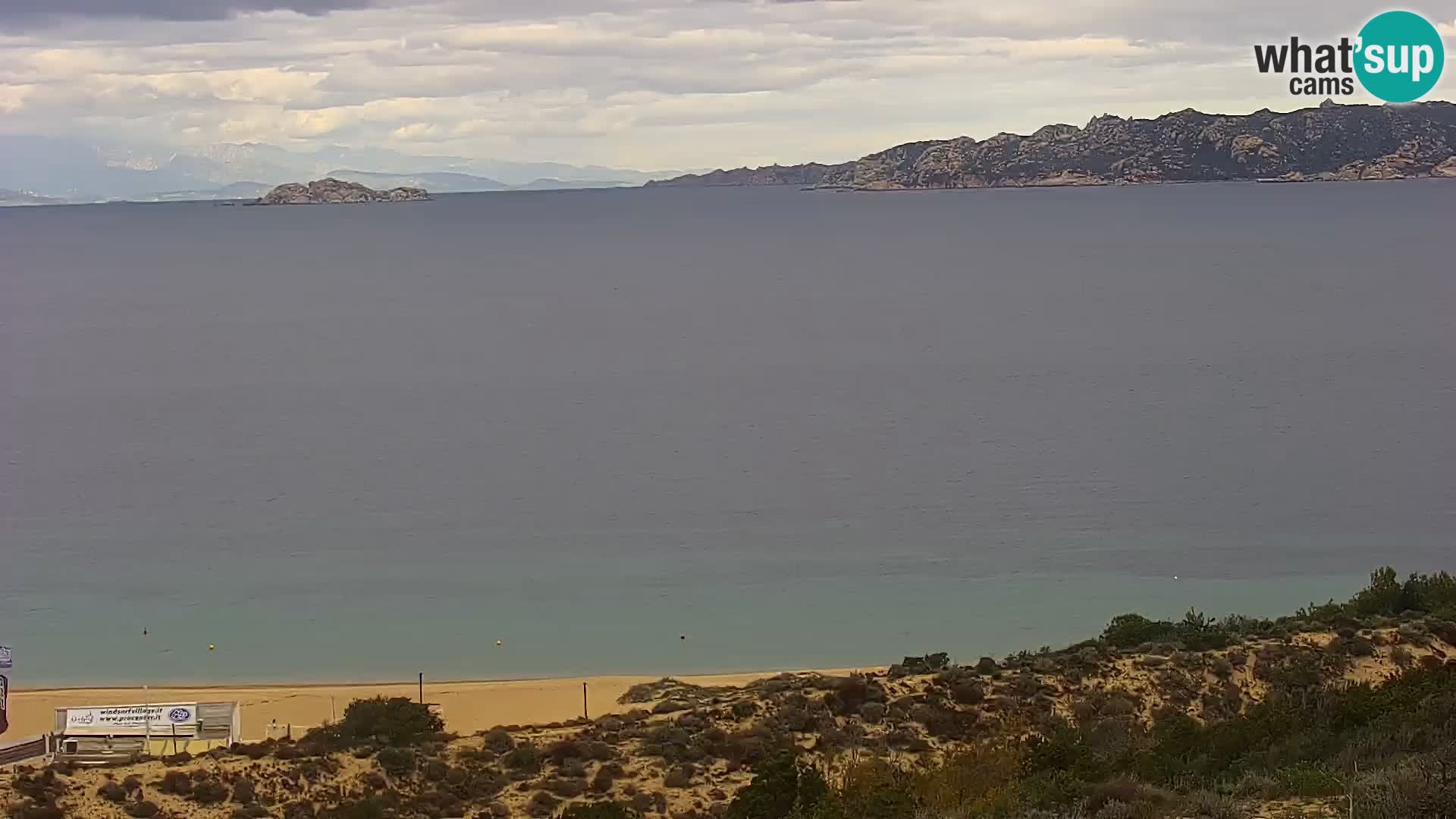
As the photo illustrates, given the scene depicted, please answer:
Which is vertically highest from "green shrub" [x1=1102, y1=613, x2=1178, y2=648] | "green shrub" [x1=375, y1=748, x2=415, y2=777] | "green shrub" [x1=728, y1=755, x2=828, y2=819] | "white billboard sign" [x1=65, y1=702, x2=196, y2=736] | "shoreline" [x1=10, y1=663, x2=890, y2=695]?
"green shrub" [x1=1102, y1=613, x2=1178, y2=648]

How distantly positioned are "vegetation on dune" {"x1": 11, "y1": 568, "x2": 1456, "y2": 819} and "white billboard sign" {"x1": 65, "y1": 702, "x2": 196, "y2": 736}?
2474 millimetres

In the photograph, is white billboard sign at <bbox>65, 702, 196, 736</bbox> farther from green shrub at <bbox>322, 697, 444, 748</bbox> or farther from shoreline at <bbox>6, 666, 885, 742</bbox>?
green shrub at <bbox>322, 697, 444, 748</bbox>

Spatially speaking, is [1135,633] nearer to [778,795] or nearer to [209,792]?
[778,795]

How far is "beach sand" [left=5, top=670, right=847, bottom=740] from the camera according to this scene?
2023 centimetres

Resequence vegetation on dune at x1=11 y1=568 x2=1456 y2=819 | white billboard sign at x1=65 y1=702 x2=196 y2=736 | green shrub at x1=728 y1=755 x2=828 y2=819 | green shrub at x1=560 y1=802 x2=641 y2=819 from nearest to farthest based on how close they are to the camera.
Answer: vegetation on dune at x1=11 y1=568 x2=1456 y2=819, green shrub at x1=560 y1=802 x2=641 y2=819, green shrub at x1=728 y1=755 x2=828 y2=819, white billboard sign at x1=65 y1=702 x2=196 y2=736

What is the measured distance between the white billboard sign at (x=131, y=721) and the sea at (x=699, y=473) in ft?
21.2

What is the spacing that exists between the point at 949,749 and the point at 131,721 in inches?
388

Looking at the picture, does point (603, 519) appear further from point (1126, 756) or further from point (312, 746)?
point (1126, 756)

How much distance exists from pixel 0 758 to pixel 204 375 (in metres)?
43.4

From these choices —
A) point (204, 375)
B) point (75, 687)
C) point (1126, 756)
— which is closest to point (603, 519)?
point (75, 687)

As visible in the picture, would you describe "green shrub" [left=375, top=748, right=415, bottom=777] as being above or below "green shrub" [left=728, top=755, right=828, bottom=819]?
below

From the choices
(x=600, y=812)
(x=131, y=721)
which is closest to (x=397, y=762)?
(x=600, y=812)

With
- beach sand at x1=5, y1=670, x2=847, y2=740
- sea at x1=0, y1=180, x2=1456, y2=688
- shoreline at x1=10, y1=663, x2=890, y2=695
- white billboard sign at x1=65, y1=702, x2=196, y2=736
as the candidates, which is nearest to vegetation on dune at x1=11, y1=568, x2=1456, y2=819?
beach sand at x1=5, y1=670, x2=847, y2=740

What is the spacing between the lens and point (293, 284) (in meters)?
101
